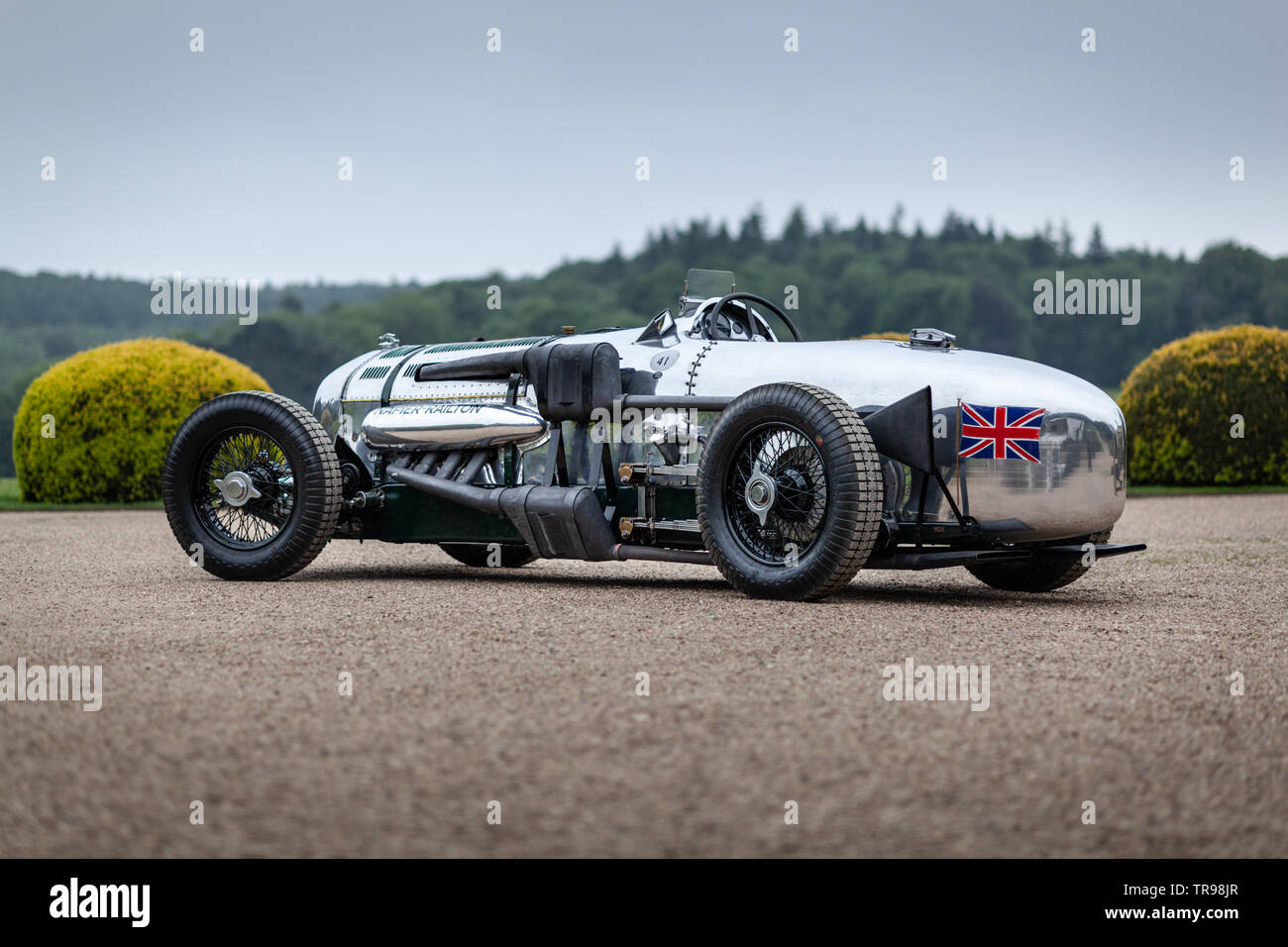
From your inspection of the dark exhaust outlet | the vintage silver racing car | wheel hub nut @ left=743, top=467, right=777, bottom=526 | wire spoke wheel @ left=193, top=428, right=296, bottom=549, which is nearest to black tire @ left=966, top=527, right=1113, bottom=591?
the vintage silver racing car

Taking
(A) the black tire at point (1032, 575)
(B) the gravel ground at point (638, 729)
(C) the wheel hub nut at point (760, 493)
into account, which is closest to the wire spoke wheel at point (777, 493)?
(C) the wheel hub nut at point (760, 493)

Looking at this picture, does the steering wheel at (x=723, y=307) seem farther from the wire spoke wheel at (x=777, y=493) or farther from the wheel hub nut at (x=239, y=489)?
the wheel hub nut at (x=239, y=489)

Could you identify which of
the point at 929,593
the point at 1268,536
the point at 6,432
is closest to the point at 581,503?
the point at 929,593

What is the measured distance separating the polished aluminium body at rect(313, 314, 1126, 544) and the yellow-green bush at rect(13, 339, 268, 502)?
9429 millimetres

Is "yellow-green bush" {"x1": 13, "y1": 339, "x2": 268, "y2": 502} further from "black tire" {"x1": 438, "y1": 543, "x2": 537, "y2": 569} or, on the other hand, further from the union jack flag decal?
the union jack flag decal

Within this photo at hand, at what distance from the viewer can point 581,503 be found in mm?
7387

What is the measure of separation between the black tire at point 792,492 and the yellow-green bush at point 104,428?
11126mm

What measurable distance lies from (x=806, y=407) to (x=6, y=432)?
139 feet

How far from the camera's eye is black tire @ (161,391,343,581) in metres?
7.76

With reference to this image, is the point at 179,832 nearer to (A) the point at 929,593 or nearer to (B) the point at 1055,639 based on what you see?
(B) the point at 1055,639

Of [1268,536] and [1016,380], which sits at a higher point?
[1016,380]

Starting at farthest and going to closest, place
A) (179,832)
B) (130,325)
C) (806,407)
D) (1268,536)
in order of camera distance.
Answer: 1. (130,325)
2. (1268,536)
3. (806,407)
4. (179,832)

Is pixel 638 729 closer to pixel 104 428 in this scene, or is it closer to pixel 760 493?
pixel 760 493
